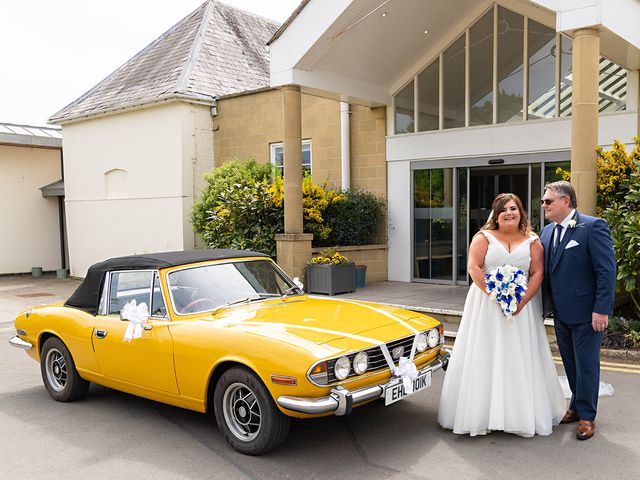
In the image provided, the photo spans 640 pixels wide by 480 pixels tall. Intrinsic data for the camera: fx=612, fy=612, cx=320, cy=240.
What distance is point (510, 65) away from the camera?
1223 centimetres

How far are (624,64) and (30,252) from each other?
754 inches

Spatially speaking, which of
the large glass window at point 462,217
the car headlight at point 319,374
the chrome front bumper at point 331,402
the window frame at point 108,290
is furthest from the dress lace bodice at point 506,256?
the large glass window at point 462,217

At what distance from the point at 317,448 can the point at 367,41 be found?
9.41 metres

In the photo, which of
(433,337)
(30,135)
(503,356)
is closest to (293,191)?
(433,337)

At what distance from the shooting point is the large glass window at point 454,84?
42.6ft

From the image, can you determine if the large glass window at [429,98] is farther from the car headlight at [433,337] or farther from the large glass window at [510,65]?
the car headlight at [433,337]

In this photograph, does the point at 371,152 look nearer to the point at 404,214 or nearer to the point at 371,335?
the point at 404,214

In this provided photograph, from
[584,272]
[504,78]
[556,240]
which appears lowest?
[584,272]

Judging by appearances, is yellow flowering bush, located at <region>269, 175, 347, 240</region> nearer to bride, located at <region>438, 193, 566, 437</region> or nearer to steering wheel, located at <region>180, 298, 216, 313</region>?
steering wheel, located at <region>180, 298, 216, 313</region>

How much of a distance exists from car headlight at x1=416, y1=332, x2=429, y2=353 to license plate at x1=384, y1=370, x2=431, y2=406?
0.26 m

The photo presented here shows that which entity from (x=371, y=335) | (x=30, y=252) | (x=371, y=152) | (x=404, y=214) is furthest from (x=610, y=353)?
(x=30, y=252)

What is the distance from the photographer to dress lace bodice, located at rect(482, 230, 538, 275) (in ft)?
16.2

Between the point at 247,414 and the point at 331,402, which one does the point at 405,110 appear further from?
the point at 331,402

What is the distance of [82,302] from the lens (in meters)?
6.21
